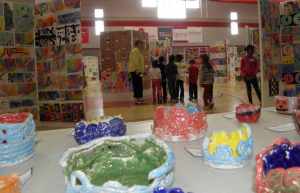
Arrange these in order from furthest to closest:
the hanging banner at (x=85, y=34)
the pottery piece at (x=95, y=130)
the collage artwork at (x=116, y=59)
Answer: the hanging banner at (x=85, y=34) → the collage artwork at (x=116, y=59) → the pottery piece at (x=95, y=130)

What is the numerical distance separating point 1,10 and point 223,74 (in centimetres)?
812

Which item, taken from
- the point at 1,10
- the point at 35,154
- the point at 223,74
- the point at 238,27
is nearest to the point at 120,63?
the point at 1,10

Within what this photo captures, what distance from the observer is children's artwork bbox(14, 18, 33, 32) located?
3.67m

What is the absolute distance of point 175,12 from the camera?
12.7 m

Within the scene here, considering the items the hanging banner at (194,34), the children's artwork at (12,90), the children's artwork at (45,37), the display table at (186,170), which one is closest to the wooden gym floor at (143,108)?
the children's artwork at (12,90)

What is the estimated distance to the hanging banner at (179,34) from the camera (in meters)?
13.1

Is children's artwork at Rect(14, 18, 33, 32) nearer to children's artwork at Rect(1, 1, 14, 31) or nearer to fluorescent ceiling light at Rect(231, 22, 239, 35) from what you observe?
children's artwork at Rect(1, 1, 14, 31)

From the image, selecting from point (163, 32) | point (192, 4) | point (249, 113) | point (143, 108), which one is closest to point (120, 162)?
point (249, 113)

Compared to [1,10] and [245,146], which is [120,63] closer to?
[1,10]

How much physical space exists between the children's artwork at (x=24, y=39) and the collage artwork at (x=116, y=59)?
3.06 m

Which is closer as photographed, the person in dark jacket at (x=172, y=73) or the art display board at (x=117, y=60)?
the person in dark jacket at (x=172, y=73)

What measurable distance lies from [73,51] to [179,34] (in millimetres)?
10204

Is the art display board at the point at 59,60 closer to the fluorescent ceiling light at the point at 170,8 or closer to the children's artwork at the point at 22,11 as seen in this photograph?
the children's artwork at the point at 22,11

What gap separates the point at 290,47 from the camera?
386 centimetres
